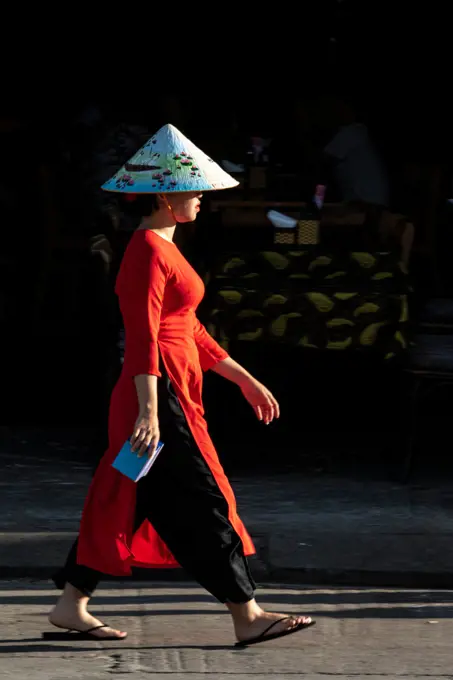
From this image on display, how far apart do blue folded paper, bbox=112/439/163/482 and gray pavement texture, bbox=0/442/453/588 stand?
56.2 inches

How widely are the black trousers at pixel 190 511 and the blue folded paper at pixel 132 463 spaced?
13 cm

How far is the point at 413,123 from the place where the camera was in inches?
583

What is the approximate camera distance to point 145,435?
545 cm

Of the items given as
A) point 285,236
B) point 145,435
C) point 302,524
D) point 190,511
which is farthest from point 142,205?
point 285,236

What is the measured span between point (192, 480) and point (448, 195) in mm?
8610

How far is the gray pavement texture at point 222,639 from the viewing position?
214 inches

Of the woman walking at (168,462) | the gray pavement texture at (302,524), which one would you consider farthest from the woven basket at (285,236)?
the woman walking at (168,462)

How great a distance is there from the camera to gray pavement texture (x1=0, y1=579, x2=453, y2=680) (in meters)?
5.43

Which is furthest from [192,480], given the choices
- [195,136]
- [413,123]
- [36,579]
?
[413,123]

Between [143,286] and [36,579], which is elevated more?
[143,286]

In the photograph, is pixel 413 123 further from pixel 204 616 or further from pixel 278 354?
pixel 204 616

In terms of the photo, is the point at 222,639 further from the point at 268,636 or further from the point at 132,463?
the point at 132,463

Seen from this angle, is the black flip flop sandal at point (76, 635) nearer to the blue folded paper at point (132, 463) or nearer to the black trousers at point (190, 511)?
the black trousers at point (190, 511)

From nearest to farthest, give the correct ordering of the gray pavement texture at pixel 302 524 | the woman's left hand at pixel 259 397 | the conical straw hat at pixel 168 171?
the conical straw hat at pixel 168 171 < the woman's left hand at pixel 259 397 < the gray pavement texture at pixel 302 524
